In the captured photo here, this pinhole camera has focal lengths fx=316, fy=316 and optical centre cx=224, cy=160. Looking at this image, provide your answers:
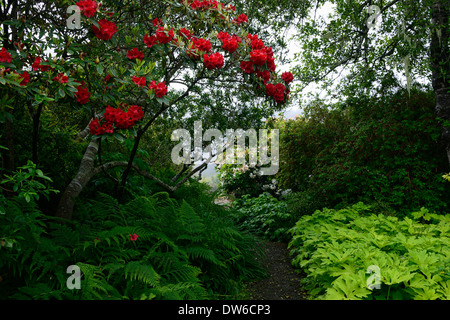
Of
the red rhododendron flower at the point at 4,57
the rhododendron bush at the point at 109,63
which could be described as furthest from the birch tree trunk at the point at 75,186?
the red rhododendron flower at the point at 4,57

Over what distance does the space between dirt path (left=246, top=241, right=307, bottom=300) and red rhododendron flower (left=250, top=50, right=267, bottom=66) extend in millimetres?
2399

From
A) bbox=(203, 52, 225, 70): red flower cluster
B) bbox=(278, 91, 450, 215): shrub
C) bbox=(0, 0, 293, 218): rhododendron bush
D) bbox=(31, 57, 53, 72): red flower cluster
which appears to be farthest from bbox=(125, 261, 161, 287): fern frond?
bbox=(278, 91, 450, 215): shrub

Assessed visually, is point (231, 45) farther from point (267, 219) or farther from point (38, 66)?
point (267, 219)

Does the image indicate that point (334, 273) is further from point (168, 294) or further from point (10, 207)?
point (10, 207)

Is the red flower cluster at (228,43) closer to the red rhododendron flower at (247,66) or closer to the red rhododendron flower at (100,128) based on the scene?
the red rhododendron flower at (247,66)

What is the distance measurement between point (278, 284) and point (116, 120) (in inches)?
101

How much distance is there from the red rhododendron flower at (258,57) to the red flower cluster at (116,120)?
1256 mm

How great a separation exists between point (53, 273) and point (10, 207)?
23.8 inches

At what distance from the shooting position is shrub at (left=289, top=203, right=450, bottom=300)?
261cm

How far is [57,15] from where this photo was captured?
3.41 m

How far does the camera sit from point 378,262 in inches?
113

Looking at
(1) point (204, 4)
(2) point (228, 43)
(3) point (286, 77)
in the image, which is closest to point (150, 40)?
(2) point (228, 43)

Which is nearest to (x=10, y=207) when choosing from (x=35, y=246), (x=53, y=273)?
(x=35, y=246)

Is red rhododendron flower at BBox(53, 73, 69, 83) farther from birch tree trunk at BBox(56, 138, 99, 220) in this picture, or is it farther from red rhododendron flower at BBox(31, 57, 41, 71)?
birch tree trunk at BBox(56, 138, 99, 220)
